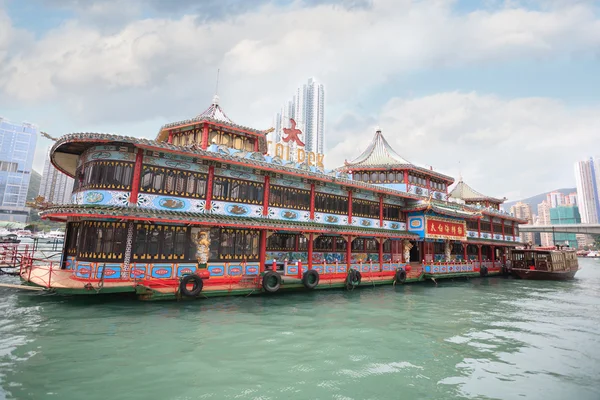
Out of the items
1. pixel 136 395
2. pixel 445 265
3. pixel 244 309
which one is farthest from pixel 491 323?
pixel 445 265

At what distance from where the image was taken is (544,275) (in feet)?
105

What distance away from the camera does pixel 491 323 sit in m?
13.2

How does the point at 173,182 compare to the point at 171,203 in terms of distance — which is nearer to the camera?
the point at 171,203

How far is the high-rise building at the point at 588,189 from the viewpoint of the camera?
458 feet

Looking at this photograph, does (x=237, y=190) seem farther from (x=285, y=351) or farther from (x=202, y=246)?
(x=285, y=351)

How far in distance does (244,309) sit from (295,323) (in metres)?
2.86

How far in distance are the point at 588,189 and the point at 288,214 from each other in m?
179

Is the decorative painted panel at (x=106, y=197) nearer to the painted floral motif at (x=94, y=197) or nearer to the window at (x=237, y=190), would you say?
the painted floral motif at (x=94, y=197)

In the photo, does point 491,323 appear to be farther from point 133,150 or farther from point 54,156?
point 54,156

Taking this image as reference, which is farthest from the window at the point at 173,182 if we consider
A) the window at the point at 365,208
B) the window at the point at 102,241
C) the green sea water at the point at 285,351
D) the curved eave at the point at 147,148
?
the window at the point at 365,208

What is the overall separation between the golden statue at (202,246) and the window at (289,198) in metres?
4.54

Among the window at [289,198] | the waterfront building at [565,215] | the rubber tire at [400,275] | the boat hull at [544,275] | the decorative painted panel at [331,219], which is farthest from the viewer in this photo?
the waterfront building at [565,215]

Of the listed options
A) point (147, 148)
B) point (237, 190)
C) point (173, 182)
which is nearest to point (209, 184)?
point (237, 190)

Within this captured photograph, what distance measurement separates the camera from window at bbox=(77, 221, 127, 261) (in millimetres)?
14141
